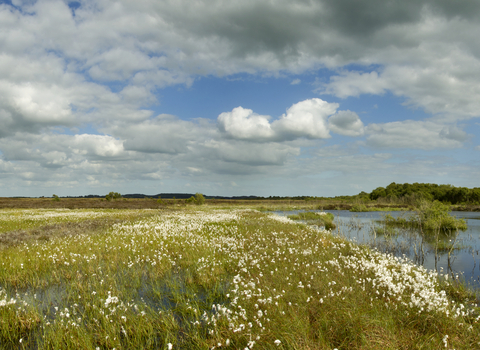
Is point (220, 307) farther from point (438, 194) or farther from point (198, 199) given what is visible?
point (438, 194)

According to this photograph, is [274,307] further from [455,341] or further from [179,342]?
[455,341]

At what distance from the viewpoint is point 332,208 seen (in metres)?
78.4

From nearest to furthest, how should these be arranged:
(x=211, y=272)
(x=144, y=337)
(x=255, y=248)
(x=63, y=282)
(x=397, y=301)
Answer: (x=144, y=337)
(x=397, y=301)
(x=63, y=282)
(x=211, y=272)
(x=255, y=248)

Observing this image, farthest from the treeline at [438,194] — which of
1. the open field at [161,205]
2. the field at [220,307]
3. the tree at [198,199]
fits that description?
the field at [220,307]

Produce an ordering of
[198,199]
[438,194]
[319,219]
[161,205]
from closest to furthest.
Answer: [319,219], [161,205], [198,199], [438,194]

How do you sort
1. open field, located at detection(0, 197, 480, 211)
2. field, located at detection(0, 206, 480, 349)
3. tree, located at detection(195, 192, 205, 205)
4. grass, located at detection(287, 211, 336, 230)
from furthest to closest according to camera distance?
tree, located at detection(195, 192, 205, 205) → open field, located at detection(0, 197, 480, 211) → grass, located at detection(287, 211, 336, 230) → field, located at detection(0, 206, 480, 349)

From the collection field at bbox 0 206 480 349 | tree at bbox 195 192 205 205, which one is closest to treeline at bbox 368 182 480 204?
tree at bbox 195 192 205 205

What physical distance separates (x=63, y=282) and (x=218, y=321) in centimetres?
616

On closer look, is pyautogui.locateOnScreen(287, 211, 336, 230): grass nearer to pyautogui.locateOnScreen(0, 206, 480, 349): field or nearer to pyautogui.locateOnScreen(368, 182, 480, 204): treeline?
pyautogui.locateOnScreen(0, 206, 480, 349): field

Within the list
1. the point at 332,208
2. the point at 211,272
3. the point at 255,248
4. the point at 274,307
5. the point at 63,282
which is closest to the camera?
the point at 274,307

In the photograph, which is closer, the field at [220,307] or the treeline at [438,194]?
the field at [220,307]

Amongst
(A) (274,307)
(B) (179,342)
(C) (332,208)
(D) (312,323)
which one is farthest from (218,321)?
(C) (332,208)

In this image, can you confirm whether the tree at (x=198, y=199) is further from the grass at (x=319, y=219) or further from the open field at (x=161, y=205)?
the grass at (x=319, y=219)

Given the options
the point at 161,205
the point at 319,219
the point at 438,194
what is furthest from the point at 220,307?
the point at 438,194
